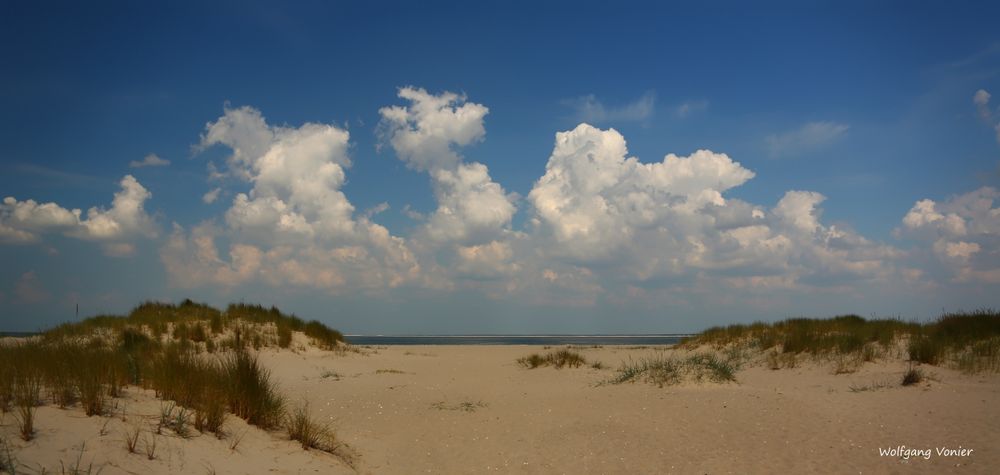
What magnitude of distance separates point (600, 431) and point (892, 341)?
1251 centimetres

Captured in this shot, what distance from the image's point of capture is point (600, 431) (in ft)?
29.1

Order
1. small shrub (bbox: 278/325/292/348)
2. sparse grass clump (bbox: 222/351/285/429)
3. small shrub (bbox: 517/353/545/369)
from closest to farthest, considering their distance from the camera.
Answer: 1. sparse grass clump (bbox: 222/351/285/429)
2. small shrub (bbox: 517/353/545/369)
3. small shrub (bbox: 278/325/292/348)

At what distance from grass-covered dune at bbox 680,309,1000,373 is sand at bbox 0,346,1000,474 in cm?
92

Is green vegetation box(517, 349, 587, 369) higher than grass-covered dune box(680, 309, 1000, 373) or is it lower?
lower

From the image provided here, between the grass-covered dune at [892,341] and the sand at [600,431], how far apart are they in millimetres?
920

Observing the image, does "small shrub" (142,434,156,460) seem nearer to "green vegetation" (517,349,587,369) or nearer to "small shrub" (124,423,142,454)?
"small shrub" (124,423,142,454)

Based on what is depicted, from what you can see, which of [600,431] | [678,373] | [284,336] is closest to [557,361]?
[678,373]

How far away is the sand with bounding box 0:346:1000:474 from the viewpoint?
5.85 meters

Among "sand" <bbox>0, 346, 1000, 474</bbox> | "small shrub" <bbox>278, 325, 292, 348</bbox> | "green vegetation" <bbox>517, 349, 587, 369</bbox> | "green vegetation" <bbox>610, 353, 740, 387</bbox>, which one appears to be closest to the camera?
"sand" <bbox>0, 346, 1000, 474</bbox>

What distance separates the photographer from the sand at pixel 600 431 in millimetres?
5848

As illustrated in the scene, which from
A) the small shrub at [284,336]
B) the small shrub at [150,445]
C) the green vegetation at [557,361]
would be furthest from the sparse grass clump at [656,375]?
the small shrub at [284,336]

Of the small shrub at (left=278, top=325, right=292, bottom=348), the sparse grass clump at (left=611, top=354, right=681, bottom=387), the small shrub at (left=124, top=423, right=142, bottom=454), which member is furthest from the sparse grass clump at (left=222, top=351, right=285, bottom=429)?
the small shrub at (left=278, top=325, right=292, bottom=348)

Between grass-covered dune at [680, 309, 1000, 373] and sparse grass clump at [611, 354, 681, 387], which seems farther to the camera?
grass-covered dune at [680, 309, 1000, 373]

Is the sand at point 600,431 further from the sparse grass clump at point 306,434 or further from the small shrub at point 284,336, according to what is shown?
the small shrub at point 284,336
